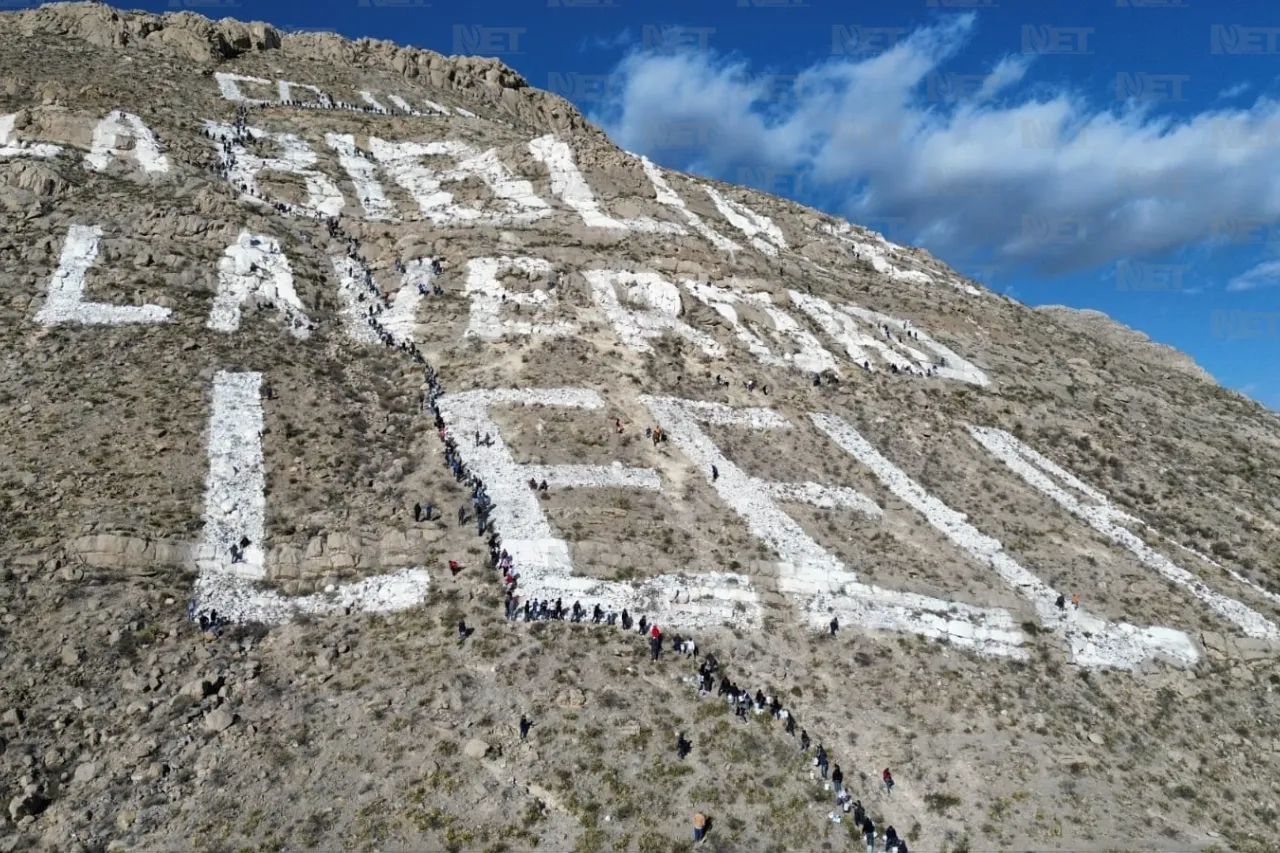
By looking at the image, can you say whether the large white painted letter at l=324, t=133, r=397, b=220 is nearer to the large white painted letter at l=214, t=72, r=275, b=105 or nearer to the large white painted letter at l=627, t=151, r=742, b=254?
the large white painted letter at l=214, t=72, r=275, b=105

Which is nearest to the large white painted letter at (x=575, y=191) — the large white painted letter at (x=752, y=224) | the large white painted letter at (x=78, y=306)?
the large white painted letter at (x=752, y=224)

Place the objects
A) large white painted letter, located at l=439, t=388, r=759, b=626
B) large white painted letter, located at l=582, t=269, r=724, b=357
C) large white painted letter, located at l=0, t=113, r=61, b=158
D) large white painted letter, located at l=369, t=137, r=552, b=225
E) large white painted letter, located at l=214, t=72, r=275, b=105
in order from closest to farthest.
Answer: large white painted letter, located at l=439, t=388, r=759, b=626 < large white painted letter, located at l=582, t=269, r=724, b=357 < large white painted letter, located at l=0, t=113, r=61, b=158 < large white painted letter, located at l=369, t=137, r=552, b=225 < large white painted letter, located at l=214, t=72, r=275, b=105

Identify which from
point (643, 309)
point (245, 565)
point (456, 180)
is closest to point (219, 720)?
point (245, 565)

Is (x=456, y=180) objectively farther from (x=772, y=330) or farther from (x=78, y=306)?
(x=78, y=306)

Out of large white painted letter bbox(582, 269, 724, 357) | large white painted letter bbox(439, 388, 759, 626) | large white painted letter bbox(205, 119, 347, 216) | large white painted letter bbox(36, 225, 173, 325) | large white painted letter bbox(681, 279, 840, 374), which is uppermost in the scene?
large white painted letter bbox(681, 279, 840, 374)

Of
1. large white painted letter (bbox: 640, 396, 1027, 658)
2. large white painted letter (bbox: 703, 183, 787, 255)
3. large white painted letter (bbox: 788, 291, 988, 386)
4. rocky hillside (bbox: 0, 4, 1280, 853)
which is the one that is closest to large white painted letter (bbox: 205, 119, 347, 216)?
rocky hillside (bbox: 0, 4, 1280, 853)

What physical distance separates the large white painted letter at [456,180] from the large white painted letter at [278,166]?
5.67 meters

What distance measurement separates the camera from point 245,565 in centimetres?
2584

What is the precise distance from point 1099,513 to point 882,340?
17309mm

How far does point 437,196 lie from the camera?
195 ft

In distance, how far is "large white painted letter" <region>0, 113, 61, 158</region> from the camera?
49.1m

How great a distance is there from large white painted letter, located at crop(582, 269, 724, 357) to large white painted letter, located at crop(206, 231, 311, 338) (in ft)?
52.9

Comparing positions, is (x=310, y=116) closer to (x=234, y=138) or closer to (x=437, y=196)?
(x=234, y=138)

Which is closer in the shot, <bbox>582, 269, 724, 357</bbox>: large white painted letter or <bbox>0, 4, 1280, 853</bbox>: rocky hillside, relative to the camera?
<bbox>0, 4, 1280, 853</bbox>: rocky hillside
